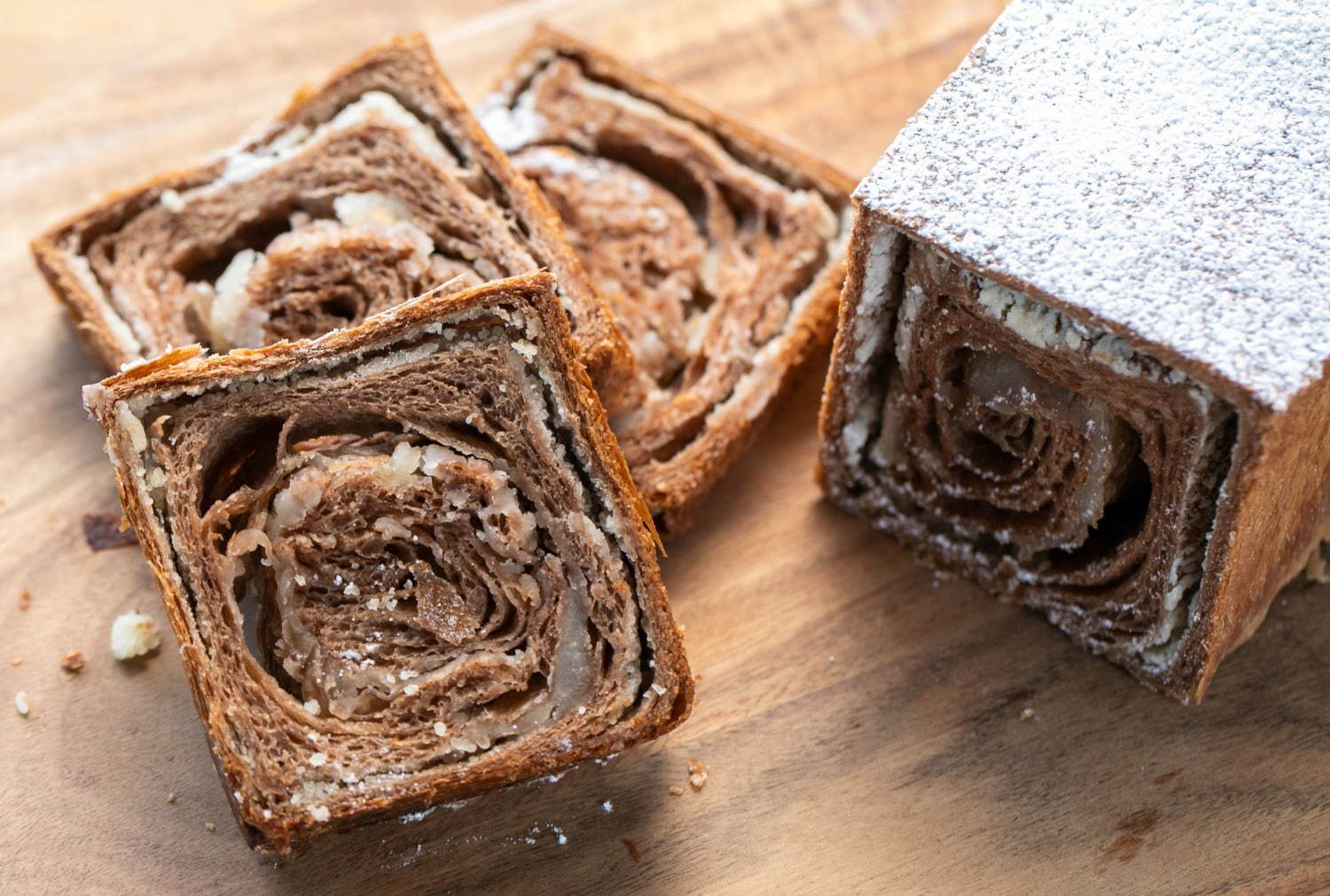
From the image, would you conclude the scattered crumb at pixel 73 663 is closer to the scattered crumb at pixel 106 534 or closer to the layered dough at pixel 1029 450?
the scattered crumb at pixel 106 534

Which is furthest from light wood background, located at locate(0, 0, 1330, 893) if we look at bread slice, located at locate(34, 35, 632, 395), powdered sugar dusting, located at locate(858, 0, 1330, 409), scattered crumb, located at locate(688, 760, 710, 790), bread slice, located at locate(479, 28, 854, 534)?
powdered sugar dusting, located at locate(858, 0, 1330, 409)

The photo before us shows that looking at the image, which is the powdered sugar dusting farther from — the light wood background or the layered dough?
the light wood background

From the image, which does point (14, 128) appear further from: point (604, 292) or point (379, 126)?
point (604, 292)

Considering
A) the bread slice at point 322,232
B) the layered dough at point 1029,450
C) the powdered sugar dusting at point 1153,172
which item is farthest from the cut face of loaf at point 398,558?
the powdered sugar dusting at point 1153,172

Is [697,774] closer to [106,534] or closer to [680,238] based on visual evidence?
[680,238]

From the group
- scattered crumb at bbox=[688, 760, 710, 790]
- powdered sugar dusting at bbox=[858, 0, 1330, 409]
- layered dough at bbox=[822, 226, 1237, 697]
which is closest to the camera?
powdered sugar dusting at bbox=[858, 0, 1330, 409]

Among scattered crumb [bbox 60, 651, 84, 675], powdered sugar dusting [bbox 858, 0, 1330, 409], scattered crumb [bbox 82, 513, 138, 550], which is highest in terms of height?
powdered sugar dusting [bbox 858, 0, 1330, 409]

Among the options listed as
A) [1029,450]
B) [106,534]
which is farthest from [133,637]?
[1029,450]
